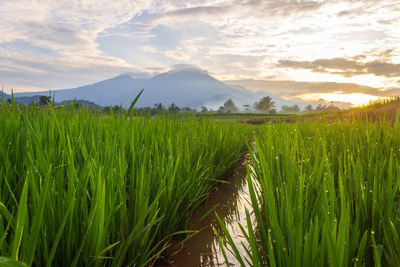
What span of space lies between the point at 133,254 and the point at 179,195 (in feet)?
1.77

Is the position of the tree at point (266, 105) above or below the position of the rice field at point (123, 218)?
above

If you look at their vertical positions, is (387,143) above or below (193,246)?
above

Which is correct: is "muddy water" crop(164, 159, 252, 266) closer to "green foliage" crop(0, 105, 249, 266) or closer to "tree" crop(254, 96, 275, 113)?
"green foliage" crop(0, 105, 249, 266)

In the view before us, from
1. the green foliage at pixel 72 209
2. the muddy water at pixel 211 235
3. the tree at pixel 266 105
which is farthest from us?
the tree at pixel 266 105

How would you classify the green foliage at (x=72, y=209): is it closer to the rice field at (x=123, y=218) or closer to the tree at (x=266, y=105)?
the rice field at (x=123, y=218)

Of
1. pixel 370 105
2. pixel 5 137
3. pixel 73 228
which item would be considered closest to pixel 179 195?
pixel 73 228

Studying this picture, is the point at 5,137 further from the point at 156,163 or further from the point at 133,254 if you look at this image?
the point at 133,254

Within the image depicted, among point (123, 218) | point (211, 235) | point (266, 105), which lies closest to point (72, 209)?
point (123, 218)

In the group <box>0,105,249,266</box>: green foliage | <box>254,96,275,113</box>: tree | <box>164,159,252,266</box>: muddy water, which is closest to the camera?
<box>0,105,249,266</box>: green foliage

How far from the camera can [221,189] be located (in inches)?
117

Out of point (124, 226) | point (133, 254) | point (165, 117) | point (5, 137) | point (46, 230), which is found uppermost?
point (165, 117)

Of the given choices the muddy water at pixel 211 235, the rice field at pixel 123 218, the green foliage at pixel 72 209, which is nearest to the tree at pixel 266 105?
the muddy water at pixel 211 235

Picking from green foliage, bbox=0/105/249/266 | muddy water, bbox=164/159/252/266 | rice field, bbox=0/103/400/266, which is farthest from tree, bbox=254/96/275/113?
green foliage, bbox=0/105/249/266

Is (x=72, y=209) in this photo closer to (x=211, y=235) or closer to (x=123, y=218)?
(x=123, y=218)
